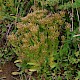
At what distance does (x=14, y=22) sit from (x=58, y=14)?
1.75 feet

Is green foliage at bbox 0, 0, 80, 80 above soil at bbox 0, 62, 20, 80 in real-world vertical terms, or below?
above

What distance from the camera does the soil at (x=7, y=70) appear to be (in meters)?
2.51

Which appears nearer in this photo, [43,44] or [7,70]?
[43,44]

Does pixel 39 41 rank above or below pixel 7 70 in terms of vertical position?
above

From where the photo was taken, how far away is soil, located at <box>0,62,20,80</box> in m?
2.51

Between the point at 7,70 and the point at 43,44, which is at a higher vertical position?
the point at 43,44

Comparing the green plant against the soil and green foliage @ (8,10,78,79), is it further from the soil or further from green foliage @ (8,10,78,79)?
the soil

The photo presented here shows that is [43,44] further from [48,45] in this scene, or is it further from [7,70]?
[7,70]

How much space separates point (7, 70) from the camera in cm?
259

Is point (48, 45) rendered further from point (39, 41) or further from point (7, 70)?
point (7, 70)

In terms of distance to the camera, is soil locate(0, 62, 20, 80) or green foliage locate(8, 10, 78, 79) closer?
green foliage locate(8, 10, 78, 79)

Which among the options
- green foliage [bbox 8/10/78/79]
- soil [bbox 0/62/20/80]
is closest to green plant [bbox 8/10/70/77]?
green foliage [bbox 8/10/78/79]

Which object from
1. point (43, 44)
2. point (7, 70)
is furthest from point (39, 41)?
point (7, 70)

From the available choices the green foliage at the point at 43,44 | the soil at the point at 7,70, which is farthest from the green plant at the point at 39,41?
the soil at the point at 7,70
